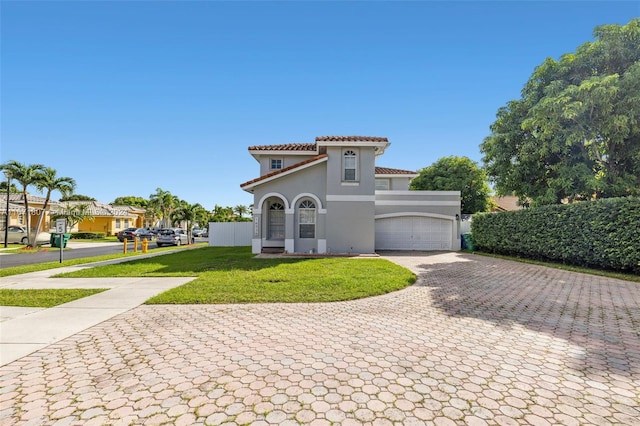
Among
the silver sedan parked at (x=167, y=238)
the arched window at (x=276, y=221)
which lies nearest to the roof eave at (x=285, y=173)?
the arched window at (x=276, y=221)

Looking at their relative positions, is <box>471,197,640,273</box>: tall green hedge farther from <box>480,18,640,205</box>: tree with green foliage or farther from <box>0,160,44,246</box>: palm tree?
<box>0,160,44,246</box>: palm tree

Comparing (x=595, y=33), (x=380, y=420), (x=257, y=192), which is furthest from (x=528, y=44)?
(x=380, y=420)

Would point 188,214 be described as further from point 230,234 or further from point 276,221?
point 276,221

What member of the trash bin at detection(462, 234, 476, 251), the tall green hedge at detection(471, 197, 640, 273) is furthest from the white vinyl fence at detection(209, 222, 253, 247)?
the tall green hedge at detection(471, 197, 640, 273)

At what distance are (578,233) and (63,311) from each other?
18.2 m

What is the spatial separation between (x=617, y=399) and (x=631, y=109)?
15116mm

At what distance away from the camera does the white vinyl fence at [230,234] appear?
25.3m

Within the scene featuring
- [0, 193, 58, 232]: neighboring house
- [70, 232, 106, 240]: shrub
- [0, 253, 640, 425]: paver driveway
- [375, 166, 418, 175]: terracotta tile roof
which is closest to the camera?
[0, 253, 640, 425]: paver driveway

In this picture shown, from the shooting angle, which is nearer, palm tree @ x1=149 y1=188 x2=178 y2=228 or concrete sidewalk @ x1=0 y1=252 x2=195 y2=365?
concrete sidewalk @ x1=0 y1=252 x2=195 y2=365

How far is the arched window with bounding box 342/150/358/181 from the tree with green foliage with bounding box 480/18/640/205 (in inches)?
339

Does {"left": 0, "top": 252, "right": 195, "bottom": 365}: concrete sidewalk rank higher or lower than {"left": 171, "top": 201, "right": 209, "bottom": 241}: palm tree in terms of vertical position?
lower

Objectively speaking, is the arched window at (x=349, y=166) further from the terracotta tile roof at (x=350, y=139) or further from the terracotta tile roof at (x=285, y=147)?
the terracotta tile roof at (x=285, y=147)

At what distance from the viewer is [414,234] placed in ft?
67.8

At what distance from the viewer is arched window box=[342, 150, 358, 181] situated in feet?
54.0
